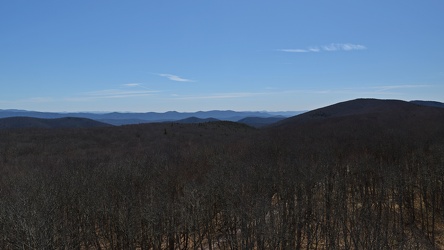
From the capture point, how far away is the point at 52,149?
159 feet

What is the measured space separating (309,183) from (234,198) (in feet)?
18.1

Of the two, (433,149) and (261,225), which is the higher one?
(433,149)

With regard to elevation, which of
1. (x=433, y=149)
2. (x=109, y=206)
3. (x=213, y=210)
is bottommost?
(x=213, y=210)

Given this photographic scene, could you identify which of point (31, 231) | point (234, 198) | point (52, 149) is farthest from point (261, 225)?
point (52, 149)

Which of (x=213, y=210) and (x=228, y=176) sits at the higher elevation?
(x=228, y=176)

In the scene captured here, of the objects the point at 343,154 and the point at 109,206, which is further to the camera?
the point at 343,154

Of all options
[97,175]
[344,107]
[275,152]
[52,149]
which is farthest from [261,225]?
[344,107]

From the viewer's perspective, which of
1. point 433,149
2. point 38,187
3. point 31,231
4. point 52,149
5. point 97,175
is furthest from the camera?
point 52,149

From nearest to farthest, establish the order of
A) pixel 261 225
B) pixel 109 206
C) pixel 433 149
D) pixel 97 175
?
pixel 261 225, pixel 109 206, pixel 97 175, pixel 433 149

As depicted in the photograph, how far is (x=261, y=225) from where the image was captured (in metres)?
15.2

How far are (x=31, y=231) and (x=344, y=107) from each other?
136 m

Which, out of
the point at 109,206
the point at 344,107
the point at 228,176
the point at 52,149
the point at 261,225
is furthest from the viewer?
the point at 344,107

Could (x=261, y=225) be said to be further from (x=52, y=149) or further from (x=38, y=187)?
(x=52, y=149)

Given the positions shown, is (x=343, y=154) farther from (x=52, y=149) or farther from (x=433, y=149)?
(x=52, y=149)
